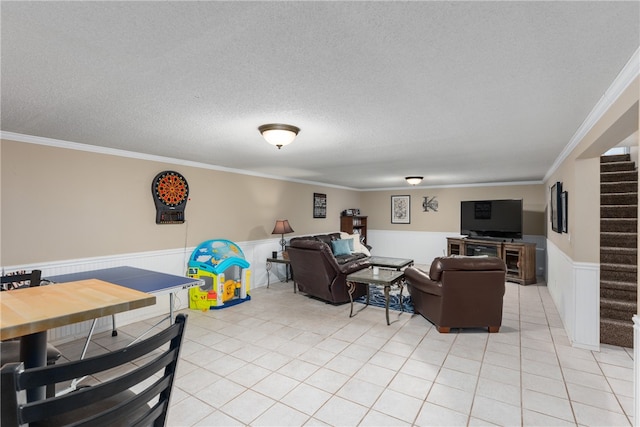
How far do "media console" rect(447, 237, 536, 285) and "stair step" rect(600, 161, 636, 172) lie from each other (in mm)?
2052

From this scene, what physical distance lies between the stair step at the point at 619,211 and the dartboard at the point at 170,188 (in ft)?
19.1

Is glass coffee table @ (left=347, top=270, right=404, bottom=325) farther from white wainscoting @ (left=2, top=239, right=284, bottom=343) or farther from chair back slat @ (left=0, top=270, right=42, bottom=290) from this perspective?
chair back slat @ (left=0, top=270, right=42, bottom=290)

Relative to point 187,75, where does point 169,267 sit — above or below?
below

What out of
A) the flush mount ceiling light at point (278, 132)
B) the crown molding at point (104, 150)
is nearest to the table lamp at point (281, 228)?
the crown molding at point (104, 150)

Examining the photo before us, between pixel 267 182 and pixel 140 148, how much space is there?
2698 mm

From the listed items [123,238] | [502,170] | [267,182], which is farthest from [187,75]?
[502,170]

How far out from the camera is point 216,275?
15.0 ft

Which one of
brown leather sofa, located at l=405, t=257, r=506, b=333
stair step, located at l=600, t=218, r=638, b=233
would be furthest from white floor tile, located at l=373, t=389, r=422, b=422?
stair step, located at l=600, t=218, r=638, b=233

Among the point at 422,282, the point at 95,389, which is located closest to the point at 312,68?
the point at 95,389

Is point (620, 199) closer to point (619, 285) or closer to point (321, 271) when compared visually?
point (619, 285)

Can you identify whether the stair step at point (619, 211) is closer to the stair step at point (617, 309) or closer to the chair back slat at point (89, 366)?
the stair step at point (617, 309)

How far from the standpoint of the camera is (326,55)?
5.30 ft

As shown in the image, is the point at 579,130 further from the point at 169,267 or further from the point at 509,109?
the point at 169,267

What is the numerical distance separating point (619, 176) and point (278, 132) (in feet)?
15.9
